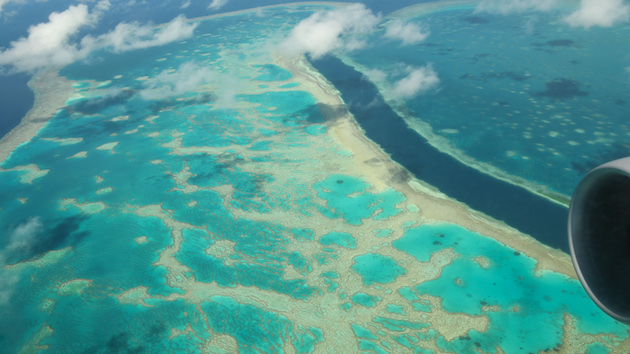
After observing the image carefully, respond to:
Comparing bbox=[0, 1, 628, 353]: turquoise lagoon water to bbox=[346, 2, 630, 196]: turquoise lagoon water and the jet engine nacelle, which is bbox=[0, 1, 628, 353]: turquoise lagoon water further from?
the jet engine nacelle

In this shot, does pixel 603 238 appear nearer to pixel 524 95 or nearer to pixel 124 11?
pixel 524 95

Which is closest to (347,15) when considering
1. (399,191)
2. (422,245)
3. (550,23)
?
(550,23)

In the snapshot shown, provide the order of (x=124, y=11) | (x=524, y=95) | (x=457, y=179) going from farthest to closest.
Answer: (x=124, y=11)
(x=524, y=95)
(x=457, y=179)

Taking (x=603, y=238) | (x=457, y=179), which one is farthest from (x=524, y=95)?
(x=603, y=238)

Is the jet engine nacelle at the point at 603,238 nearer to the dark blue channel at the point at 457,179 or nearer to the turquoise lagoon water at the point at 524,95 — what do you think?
the dark blue channel at the point at 457,179

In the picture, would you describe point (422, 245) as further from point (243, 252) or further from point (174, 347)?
point (174, 347)

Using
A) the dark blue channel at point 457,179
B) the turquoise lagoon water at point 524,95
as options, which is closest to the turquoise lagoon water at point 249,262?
the dark blue channel at point 457,179
